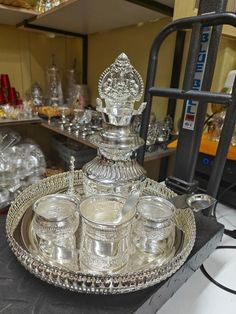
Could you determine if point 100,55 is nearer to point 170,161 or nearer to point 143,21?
point 143,21

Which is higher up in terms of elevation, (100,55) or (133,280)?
(100,55)

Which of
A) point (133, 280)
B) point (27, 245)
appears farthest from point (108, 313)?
point (27, 245)

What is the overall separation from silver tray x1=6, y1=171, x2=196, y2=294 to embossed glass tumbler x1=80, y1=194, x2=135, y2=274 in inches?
0.9

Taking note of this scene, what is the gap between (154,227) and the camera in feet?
1.11

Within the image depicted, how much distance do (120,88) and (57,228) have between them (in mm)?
243

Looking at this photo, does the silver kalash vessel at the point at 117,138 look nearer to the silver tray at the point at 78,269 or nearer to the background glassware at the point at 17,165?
the silver tray at the point at 78,269

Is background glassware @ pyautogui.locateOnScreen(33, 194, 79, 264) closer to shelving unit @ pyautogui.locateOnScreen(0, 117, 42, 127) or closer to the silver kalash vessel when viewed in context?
the silver kalash vessel

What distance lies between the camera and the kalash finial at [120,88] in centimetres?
38

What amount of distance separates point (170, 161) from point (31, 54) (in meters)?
1.20

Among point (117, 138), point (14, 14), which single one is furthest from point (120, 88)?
point (14, 14)

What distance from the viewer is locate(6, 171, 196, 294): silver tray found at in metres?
0.27

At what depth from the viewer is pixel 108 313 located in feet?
0.85

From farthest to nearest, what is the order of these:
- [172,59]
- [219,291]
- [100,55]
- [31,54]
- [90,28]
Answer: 1. [31,54]
2. [100,55]
3. [90,28]
4. [172,59]
5. [219,291]

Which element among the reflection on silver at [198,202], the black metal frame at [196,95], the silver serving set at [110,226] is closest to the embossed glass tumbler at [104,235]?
the silver serving set at [110,226]
